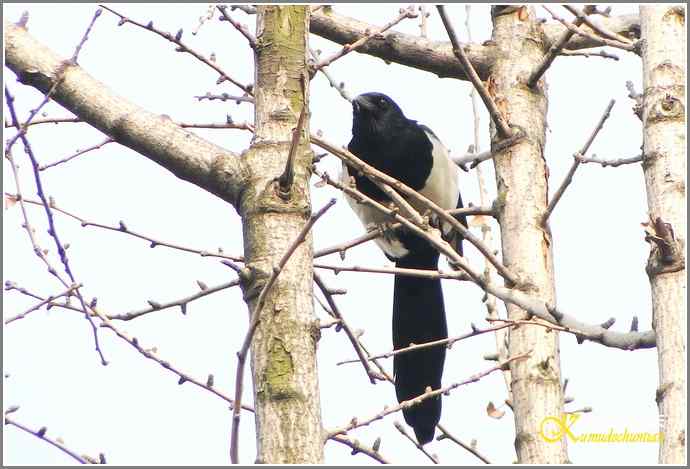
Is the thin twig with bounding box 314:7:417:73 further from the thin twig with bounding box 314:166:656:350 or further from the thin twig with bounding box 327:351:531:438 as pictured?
the thin twig with bounding box 327:351:531:438

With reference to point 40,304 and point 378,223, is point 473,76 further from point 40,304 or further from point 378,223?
point 378,223

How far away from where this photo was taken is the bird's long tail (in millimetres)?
3355

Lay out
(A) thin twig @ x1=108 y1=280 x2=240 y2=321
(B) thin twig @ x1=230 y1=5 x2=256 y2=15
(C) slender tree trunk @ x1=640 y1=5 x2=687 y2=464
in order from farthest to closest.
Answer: (B) thin twig @ x1=230 y1=5 x2=256 y2=15
(A) thin twig @ x1=108 y1=280 x2=240 y2=321
(C) slender tree trunk @ x1=640 y1=5 x2=687 y2=464

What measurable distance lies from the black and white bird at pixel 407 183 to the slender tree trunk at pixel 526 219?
118 centimetres

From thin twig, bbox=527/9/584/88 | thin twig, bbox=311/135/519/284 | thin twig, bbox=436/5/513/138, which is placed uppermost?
thin twig, bbox=527/9/584/88

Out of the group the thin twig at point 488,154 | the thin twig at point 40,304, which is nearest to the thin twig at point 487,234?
the thin twig at point 488,154

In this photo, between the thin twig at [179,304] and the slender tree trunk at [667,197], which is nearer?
the slender tree trunk at [667,197]

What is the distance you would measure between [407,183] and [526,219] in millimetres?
1830

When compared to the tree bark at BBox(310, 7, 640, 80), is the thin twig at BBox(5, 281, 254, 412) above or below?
below

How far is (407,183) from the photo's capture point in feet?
15.1

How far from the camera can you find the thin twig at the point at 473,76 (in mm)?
2264

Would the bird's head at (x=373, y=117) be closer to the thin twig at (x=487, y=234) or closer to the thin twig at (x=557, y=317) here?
the thin twig at (x=487, y=234)

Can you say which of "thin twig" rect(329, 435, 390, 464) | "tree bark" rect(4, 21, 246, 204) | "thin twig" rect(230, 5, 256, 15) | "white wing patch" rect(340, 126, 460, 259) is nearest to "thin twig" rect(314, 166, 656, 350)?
"tree bark" rect(4, 21, 246, 204)

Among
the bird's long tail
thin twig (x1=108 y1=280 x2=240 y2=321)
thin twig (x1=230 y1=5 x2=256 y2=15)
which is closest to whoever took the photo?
thin twig (x1=108 y1=280 x2=240 y2=321)
